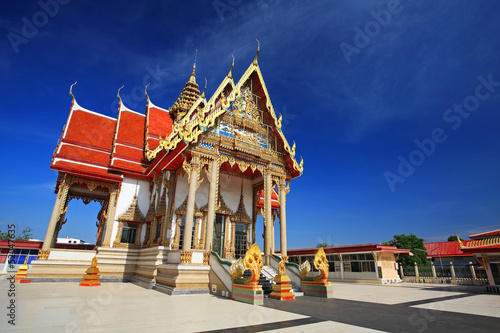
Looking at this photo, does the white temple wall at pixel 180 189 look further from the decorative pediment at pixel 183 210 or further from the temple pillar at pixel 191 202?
the temple pillar at pixel 191 202

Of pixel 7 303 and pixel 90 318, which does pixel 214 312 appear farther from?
pixel 7 303

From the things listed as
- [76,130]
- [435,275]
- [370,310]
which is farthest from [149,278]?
[435,275]

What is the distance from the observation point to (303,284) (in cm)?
941

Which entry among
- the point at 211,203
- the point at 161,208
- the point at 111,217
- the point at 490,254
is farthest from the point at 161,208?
the point at 490,254

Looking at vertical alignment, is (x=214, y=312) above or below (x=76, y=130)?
below

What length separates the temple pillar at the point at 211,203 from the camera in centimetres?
979

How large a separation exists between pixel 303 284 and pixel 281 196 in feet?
13.7

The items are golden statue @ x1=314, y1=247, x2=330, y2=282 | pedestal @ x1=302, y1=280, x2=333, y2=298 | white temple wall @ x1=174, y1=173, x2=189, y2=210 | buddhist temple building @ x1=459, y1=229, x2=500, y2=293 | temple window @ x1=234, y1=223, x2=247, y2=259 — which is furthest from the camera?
temple window @ x1=234, y1=223, x2=247, y2=259

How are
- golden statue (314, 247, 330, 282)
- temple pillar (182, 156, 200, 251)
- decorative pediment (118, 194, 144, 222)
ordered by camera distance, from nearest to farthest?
golden statue (314, 247, 330, 282) < temple pillar (182, 156, 200, 251) < decorative pediment (118, 194, 144, 222)

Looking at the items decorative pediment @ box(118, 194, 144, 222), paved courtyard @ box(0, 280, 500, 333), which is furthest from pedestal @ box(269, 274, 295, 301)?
decorative pediment @ box(118, 194, 144, 222)

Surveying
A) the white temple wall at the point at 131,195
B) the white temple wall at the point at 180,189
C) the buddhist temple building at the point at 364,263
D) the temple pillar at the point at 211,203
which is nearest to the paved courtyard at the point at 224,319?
the temple pillar at the point at 211,203

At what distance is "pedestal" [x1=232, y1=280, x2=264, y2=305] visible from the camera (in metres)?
6.83

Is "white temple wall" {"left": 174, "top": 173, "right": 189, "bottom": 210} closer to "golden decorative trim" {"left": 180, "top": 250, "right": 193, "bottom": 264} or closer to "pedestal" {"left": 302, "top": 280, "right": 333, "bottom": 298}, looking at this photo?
"golden decorative trim" {"left": 180, "top": 250, "right": 193, "bottom": 264}

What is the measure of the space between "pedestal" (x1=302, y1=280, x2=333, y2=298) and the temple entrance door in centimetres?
445
